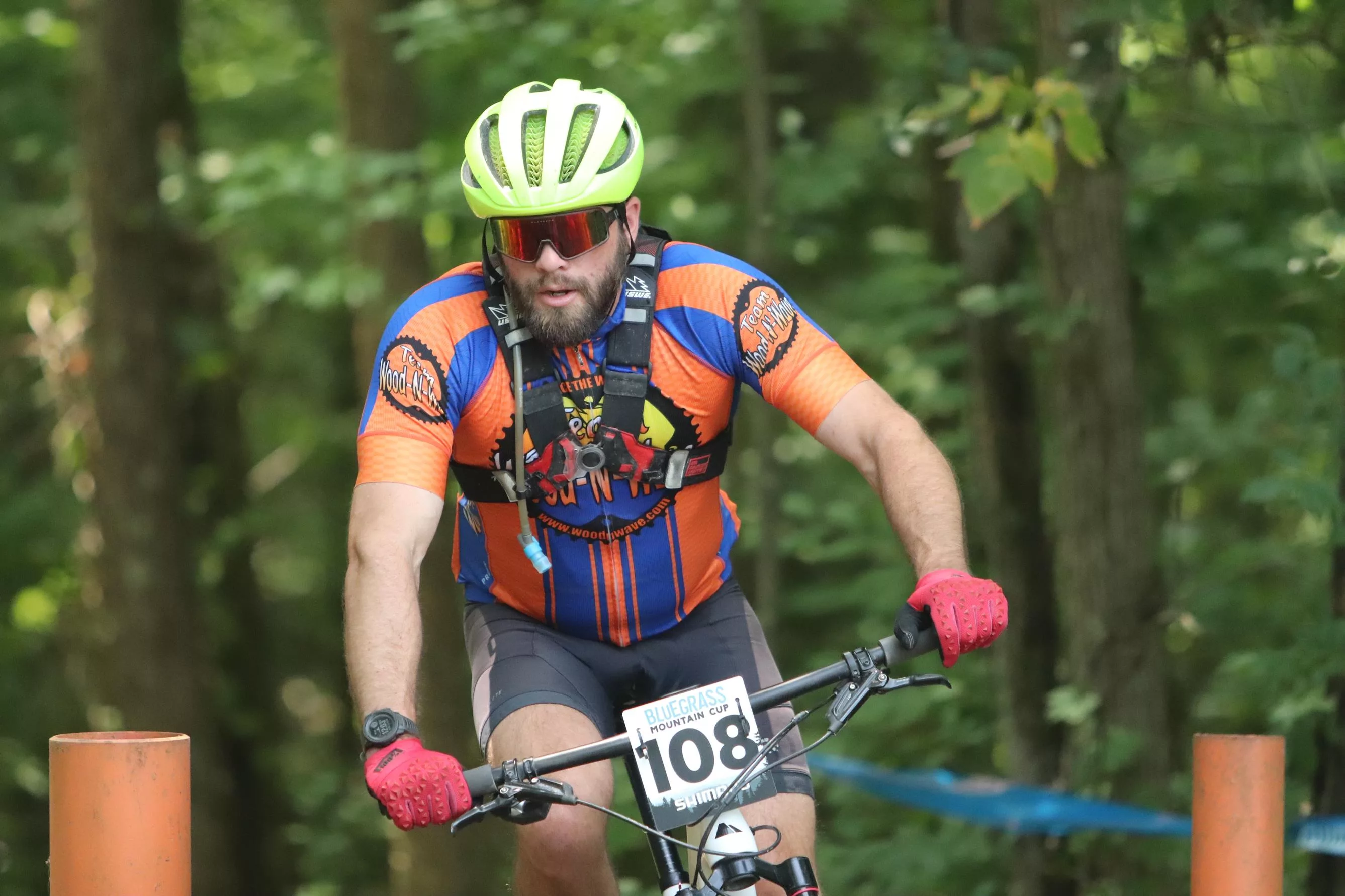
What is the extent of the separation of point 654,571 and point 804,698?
19.6 feet

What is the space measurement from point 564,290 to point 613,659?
881 millimetres

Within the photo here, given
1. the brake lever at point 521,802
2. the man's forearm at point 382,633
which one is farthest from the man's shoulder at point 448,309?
the brake lever at point 521,802

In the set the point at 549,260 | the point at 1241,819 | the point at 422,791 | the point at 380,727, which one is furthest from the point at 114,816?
the point at 1241,819

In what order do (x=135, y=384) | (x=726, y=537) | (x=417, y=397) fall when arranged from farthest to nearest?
(x=135, y=384) < (x=726, y=537) < (x=417, y=397)

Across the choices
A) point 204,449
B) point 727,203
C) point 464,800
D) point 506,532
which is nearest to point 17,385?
point 204,449

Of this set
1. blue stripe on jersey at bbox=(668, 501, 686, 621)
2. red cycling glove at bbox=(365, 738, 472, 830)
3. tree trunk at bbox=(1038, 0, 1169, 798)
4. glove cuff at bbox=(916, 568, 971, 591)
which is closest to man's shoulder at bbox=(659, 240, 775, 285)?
blue stripe on jersey at bbox=(668, 501, 686, 621)

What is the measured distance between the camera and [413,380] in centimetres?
371

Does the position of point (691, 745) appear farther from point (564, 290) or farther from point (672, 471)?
point (564, 290)

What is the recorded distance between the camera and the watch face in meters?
3.07

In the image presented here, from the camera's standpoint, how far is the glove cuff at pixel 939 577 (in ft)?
10.6

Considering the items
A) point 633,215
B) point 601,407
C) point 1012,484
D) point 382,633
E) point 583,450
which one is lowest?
point 382,633

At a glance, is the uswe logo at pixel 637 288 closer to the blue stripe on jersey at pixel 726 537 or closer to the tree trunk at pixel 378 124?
the blue stripe on jersey at pixel 726 537

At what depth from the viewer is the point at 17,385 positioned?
1541cm

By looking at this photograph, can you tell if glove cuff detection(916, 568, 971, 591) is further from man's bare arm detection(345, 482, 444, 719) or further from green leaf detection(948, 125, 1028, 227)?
green leaf detection(948, 125, 1028, 227)
